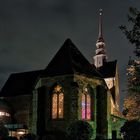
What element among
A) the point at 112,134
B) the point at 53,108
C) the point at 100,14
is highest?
the point at 100,14

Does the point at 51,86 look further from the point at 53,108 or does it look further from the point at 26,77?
the point at 26,77

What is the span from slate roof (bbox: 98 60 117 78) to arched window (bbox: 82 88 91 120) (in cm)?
3571

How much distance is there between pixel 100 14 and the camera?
10562 centimetres

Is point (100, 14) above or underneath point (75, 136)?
above

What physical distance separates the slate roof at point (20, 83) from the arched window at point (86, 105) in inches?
553

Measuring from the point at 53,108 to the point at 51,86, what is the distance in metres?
2.58

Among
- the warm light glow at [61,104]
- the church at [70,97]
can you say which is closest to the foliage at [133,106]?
the church at [70,97]

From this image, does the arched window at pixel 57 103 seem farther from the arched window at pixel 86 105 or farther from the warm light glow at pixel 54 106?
the arched window at pixel 86 105

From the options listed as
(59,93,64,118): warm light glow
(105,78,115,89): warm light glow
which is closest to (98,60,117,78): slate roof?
(105,78,115,89): warm light glow

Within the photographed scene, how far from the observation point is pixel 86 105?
48.4m

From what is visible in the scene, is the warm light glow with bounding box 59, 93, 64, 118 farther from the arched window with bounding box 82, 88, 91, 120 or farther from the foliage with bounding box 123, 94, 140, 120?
the foliage with bounding box 123, 94, 140, 120

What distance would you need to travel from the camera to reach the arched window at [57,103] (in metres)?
Result: 47.9

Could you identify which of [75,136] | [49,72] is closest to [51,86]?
[49,72]

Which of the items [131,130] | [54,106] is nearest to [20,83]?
[54,106]
